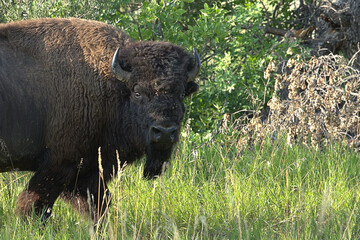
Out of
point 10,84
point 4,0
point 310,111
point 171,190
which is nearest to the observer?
point 10,84

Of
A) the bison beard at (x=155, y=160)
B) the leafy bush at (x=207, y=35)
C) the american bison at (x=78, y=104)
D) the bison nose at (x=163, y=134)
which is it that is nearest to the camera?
the bison nose at (x=163, y=134)

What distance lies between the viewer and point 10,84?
482cm

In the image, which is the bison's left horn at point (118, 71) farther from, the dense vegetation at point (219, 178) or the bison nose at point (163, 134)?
the dense vegetation at point (219, 178)

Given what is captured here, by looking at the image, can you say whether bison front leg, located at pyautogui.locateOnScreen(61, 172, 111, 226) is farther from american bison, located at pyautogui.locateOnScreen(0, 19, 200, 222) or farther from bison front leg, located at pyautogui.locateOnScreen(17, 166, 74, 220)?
bison front leg, located at pyautogui.locateOnScreen(17, 166, 74, 220)

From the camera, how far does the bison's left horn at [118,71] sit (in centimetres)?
482

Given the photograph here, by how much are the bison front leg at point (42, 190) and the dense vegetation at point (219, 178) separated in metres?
0.16

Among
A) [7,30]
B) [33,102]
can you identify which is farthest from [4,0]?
[33,102]

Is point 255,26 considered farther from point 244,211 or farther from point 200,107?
point 244,211

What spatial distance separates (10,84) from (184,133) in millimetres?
2673

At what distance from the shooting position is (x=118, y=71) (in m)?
4.85

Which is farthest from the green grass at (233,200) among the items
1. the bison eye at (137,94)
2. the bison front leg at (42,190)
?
the bison eye at (137,94)

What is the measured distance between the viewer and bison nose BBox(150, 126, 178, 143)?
4645 mm

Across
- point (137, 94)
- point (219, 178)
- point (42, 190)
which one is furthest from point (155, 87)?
point (219, 178)

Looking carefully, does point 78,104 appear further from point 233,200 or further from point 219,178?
point 219,178
